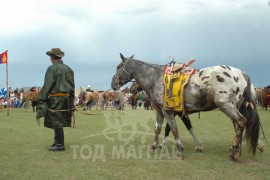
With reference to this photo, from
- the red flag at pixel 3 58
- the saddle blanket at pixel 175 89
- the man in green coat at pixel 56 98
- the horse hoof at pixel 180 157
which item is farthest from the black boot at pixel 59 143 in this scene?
the red flag at pixel 3 58

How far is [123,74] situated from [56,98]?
1.64 m

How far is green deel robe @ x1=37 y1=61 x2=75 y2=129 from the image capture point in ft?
28.8

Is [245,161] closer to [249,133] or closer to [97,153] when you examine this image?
[249,133]

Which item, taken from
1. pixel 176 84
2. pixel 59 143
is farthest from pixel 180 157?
pixel 59 143

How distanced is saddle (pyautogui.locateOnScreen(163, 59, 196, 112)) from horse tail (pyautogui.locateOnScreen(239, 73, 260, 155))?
47.4 inches

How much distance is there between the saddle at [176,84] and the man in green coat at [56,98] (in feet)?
7.72

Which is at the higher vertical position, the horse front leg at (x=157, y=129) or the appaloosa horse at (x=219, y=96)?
the appaloosa horse at (x=219, y=96)

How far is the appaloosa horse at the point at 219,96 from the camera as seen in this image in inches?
297

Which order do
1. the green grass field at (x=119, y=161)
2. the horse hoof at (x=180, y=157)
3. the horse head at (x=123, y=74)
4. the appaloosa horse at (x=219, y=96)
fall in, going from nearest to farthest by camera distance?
the green grass field at (x=119, y=161)
the appaloosa horse at (x=219, y=96)
the horse hoof at (x=180, y=157)
the horse head at (x=123, y=74)

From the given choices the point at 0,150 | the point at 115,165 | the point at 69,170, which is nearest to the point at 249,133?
the point at 115,165

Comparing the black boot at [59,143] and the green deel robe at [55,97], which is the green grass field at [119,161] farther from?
the green deel robe at [55,97]

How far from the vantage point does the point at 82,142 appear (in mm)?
10336

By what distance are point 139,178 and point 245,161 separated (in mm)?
2597

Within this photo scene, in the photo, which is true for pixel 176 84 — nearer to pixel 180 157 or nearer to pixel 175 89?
pixel 175 89
